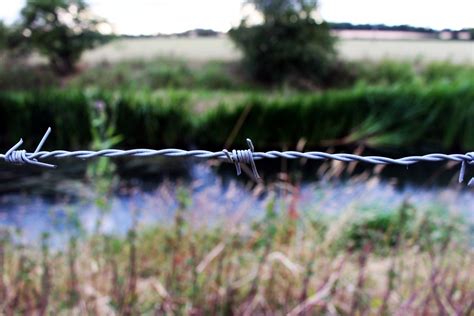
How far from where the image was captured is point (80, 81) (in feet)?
33.4

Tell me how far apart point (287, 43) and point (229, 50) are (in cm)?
201

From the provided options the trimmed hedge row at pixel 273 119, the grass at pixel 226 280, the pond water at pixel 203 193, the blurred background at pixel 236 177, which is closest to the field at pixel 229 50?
the blurred background at pixel 236 177

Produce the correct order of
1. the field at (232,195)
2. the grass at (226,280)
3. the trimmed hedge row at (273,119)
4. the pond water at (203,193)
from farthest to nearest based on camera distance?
1. the trimmed hedge row at (273,119)
2. the pond water at (203,193)
3. the field at (232,195)
4. the grass at (226,280)

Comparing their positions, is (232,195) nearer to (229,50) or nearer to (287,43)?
(287,43)

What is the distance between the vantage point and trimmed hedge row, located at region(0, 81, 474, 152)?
6.05 m

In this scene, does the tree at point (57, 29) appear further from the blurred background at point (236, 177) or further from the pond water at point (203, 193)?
the pond water at point (203, 193)

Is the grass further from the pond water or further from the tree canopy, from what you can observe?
the tree canopy

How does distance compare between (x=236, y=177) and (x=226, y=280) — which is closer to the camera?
(x=226, y=280)

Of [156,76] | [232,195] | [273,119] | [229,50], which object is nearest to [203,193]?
[232,195]

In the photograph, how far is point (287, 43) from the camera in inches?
414

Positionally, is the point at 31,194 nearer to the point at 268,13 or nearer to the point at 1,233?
the point at 1,233

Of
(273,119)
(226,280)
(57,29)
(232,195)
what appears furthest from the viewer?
(57,29)

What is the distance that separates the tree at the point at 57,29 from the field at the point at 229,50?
28.5 inches

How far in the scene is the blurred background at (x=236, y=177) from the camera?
1.79 meters
